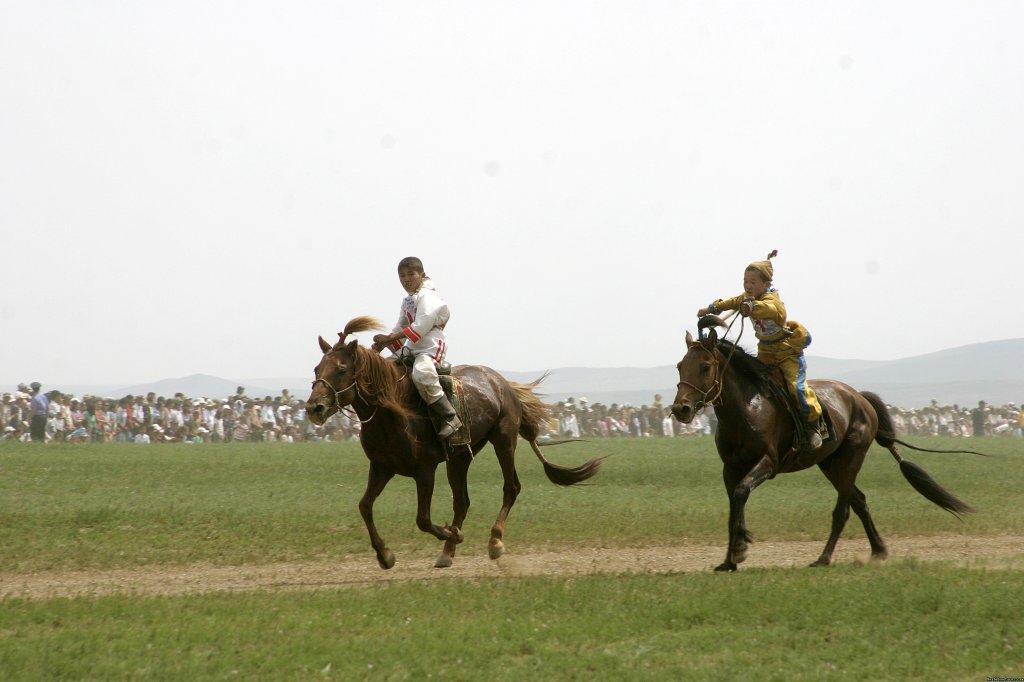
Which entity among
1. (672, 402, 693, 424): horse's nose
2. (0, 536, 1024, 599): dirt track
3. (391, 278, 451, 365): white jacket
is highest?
(391, 278, 451, 365): white jacket

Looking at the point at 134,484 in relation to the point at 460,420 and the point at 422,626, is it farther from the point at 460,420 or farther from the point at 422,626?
the point at 422,626

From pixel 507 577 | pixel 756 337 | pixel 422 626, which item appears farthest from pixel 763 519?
pixel 422 626

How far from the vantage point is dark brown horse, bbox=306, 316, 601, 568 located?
1158 centimetres

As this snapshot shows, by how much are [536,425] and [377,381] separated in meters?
3.02

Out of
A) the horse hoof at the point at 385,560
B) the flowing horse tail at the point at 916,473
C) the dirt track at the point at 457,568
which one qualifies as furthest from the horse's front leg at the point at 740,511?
the horse hoof at the point at 385,560

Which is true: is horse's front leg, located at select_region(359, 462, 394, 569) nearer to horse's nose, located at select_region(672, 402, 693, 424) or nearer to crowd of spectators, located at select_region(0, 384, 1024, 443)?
horse's nose, located at select_region(672, 402, 693, 424)

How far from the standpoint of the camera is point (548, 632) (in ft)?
29.2

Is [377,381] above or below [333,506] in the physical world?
above

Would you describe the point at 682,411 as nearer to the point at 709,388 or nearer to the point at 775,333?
the point at 709,388

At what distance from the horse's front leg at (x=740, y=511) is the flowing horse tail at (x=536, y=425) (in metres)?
2.50

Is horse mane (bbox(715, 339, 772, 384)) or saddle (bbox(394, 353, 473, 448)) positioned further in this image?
saddle (bbox(394, 353, 473, 448))

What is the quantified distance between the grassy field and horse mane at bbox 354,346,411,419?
5.77 feet

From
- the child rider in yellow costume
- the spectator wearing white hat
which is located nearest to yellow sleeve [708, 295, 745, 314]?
the child rider in yellow costume

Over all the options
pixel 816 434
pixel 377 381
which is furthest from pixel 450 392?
pixel 816 434
